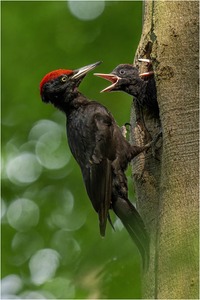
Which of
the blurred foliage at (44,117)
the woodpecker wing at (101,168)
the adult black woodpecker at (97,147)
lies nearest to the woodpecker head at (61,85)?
the adult black woodpecker at (97,147)

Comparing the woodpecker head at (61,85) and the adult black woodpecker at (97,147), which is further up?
the woodpecker head at (61,85)

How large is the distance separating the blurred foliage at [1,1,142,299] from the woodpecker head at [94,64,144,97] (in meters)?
1.14

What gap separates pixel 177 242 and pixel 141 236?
0.73 meters

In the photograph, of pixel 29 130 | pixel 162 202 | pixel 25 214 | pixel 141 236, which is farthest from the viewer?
pixel 29 130

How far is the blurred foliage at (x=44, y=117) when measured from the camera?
261 inches

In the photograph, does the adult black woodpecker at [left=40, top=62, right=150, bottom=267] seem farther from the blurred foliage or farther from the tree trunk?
the blurred foliage

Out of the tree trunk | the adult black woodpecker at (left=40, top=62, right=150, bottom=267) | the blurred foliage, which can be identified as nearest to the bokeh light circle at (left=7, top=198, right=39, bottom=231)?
the blurred foliage

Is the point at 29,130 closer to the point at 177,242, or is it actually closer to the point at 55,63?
the point at 55,63

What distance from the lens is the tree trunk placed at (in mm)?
3389

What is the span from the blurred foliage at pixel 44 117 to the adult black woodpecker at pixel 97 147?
1004 mm

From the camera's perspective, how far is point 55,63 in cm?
686

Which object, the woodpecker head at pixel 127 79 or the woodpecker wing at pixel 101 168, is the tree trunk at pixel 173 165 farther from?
the woodpecker head at pixel 127 79

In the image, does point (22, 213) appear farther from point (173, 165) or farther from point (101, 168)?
point (173, 165)

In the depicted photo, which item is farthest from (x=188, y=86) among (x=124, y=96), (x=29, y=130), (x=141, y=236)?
(x=29, y=130)
